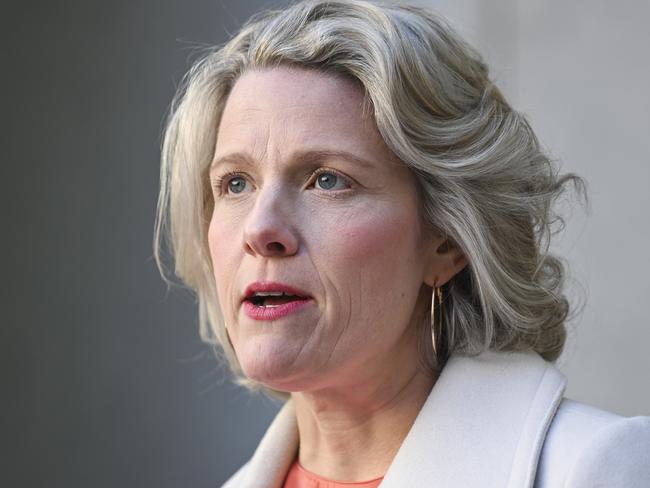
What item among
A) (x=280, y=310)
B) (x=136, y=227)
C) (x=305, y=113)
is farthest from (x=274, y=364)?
(x=136, y=227)

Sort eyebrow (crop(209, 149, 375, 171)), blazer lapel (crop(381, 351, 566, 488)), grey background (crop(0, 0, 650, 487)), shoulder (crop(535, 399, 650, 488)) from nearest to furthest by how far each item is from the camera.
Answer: shoulder (crop(535, 399, 650, 488)), blazer lapel (crop(381, 351, 566, 488)), eyebrow (crop(209, 149, 375, 171)), grey background (crop(0, 0, 650, 487))

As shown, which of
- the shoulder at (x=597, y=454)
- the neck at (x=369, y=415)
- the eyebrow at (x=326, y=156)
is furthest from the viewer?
the neck at (x=369, y=415)

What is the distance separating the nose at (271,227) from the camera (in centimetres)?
205

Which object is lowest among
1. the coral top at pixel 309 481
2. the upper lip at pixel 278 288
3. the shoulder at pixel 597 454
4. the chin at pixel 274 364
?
the coral top at pixel 309 481

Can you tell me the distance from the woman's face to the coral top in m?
0.24

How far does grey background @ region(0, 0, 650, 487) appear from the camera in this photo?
348 cm

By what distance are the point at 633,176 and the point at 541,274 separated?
1179 mm

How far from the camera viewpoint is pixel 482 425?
210 centimetres

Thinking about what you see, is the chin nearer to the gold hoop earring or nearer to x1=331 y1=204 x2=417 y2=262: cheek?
x1=331 y1=204 x2=417 y2=262: cheek

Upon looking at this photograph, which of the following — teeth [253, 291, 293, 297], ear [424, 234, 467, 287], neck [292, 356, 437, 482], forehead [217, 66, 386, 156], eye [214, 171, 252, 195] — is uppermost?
forehead [217, 66, 386, 156]

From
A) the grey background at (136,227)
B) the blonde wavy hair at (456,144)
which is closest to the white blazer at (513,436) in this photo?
the blonde wavy hair at (456,144)

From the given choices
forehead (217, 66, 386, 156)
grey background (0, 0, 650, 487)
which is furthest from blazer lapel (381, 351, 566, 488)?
grey background (0, 0, 650, 487)

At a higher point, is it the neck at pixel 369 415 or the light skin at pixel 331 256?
the light skin at pixel 331 256

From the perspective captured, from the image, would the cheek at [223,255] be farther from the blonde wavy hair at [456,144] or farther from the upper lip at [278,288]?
the blonde wavy hair at [456,144]
